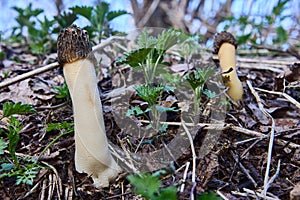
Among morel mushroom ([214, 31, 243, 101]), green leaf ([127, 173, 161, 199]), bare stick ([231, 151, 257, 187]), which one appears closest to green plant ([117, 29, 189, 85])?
morel mushroom ([214, 31, 243, 101])

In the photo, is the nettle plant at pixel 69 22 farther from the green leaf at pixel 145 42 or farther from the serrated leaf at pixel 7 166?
the serrated leaf at pixel 7 166

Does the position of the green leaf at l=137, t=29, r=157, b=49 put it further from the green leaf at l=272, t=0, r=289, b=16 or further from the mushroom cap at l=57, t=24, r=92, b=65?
the green leaf at l=272, t=0, r=289, b=16

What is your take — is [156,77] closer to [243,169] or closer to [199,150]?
[199,150]

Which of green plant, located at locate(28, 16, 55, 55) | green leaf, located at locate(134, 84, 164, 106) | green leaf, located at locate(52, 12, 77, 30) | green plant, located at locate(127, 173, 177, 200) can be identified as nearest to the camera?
green plant, located at locate(127, 173, 177, 200)

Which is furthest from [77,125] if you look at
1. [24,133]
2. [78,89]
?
[24,133]

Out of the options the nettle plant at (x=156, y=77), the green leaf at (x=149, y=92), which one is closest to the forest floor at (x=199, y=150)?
the nettle plant at (x=156, y=77)

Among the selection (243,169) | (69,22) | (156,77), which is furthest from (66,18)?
(243,169)
